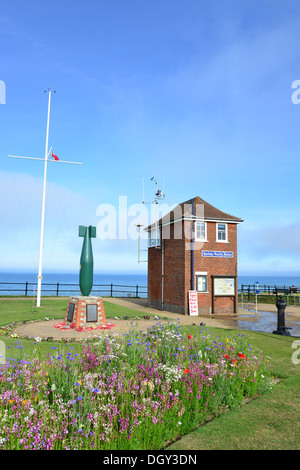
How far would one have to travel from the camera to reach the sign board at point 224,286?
24.4 m

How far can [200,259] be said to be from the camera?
24062 mm

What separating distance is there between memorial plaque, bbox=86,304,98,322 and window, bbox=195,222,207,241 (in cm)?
1091

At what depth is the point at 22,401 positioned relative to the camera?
444 centimetres

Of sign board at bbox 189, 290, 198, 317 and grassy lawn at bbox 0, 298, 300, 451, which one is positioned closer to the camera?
grassy lawn at bbox 0, 298, 300, 451

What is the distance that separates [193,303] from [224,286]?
3.11 meters

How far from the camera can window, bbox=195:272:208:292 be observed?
23.9 meters

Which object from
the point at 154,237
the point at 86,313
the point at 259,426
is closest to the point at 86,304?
the point at 86,313

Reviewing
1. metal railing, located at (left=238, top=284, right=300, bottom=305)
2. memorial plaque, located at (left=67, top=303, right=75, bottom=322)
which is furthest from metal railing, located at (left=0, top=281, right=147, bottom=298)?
metal railing, located at (left=238, top=284, right=300, bottom=305)

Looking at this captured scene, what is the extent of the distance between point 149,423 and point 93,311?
1110cm

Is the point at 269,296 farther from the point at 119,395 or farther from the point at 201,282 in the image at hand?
the point at 119,395

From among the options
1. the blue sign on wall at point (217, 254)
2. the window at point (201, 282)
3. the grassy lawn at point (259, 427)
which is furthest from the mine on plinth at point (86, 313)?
the blue sign on wall at point (217, 254)

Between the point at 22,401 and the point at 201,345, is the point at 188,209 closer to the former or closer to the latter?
the point at 201,345

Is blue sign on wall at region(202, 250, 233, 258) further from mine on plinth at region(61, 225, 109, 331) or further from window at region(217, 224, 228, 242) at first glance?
mine on plinth at region(61, 225, 109, 331)
